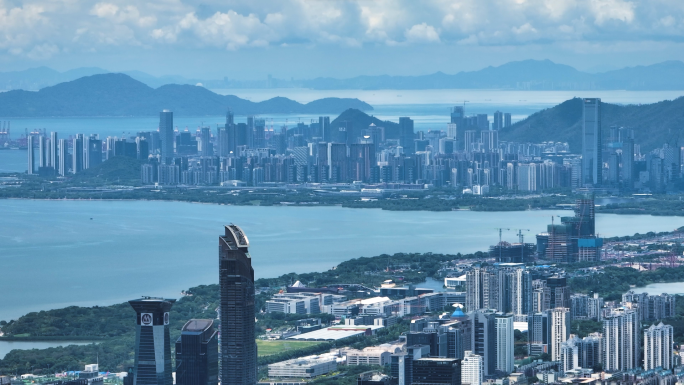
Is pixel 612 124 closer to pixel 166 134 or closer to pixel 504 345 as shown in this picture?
pixel 166 134

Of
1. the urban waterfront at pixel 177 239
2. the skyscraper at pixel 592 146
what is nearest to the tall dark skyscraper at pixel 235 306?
the urban waterfront at pixel 177 239

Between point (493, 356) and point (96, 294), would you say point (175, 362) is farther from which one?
point (96, 294)

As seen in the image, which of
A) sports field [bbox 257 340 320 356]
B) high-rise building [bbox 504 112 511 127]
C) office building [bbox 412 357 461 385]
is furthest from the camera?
high-rise building [bbox 504 112 511 127]

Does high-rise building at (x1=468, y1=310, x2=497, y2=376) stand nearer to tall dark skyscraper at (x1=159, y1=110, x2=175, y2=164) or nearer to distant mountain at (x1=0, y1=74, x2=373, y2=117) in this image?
tall dark skyscraper at (x1=159, y1=110, x2=175, y2=164)

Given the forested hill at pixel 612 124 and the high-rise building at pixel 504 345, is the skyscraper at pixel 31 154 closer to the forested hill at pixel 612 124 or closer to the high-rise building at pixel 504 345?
the forested hill at pixel 612 124

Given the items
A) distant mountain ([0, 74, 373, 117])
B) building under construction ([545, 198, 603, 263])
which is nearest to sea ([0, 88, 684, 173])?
distant mountain ([0, 74, 373, 117])
